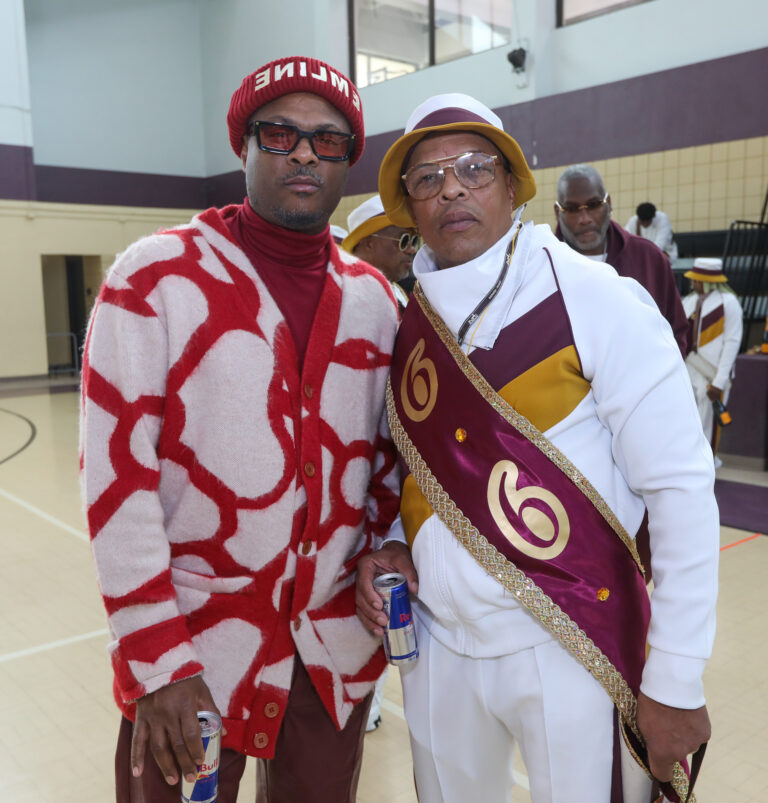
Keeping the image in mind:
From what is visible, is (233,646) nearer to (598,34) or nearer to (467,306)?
(467,306)

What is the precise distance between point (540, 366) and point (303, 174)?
65 cm

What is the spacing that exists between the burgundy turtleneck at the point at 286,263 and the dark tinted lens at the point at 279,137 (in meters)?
0.14

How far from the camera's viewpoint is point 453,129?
162cm

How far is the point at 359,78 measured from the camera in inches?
539

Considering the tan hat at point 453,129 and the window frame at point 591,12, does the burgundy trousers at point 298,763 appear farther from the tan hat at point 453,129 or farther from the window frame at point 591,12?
the window frame at point 591,12

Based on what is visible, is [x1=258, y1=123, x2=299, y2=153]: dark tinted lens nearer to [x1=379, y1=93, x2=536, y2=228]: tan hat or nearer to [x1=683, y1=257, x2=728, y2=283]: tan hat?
[x1=379, y1=93, x2=536, y2=228]: tan hat

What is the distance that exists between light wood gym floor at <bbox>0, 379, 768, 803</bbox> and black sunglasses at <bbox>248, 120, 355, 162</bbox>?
1253mm

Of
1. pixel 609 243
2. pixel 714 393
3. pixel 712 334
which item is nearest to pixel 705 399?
pixel 714 393

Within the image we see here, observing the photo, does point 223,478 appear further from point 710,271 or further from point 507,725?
point 710,271

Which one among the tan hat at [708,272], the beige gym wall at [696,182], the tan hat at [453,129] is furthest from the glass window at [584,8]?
the tan hat at [453,129]

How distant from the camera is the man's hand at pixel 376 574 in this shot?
1.60 m

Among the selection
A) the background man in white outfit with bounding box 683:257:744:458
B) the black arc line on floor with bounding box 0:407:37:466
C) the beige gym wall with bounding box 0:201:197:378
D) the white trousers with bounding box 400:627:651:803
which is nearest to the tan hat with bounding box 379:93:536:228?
the white trousers with bounding box 400:627:651:803

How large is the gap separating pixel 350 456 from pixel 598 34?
10.0m

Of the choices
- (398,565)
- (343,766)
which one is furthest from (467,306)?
(343,766)
